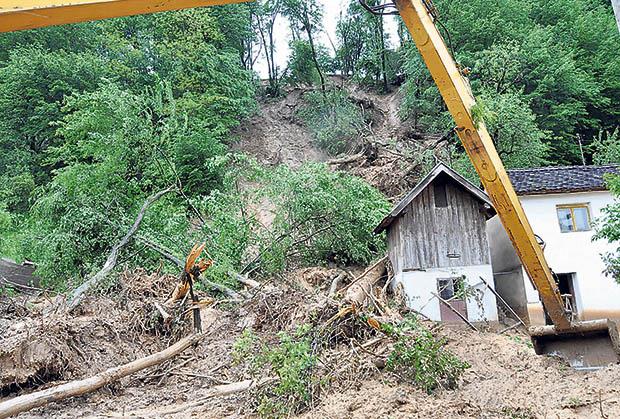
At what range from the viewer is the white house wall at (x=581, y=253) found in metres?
13.9

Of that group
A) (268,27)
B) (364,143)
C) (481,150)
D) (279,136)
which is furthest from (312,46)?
(481,150)

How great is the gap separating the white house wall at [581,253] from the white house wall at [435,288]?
1.58 m

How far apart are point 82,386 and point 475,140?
18.9ft

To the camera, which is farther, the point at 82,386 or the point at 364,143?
the point at 364,143

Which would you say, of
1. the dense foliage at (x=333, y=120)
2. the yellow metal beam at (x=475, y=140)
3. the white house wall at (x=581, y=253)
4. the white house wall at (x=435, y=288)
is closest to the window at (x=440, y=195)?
the white house wall at (x=435, y=288)

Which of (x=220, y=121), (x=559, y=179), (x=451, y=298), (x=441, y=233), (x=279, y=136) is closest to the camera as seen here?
(x=451, y=298)

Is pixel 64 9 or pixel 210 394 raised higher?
pixel 64 9

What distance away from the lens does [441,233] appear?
13586 millimetres

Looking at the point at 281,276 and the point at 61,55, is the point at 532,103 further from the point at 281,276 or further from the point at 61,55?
the point at 61,55

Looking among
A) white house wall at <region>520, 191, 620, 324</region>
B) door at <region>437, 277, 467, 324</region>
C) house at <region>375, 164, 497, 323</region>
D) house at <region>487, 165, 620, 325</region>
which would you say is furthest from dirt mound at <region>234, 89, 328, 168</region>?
door at <region>437, 277, 467, 324</region>

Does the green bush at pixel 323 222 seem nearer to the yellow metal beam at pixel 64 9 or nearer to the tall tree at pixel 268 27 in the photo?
the yellow metal beam at pixel 64 9

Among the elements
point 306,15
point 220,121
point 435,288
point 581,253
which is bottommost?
point 435,288

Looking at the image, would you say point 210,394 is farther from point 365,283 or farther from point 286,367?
point 365,283

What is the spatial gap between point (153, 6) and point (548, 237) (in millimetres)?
13717
